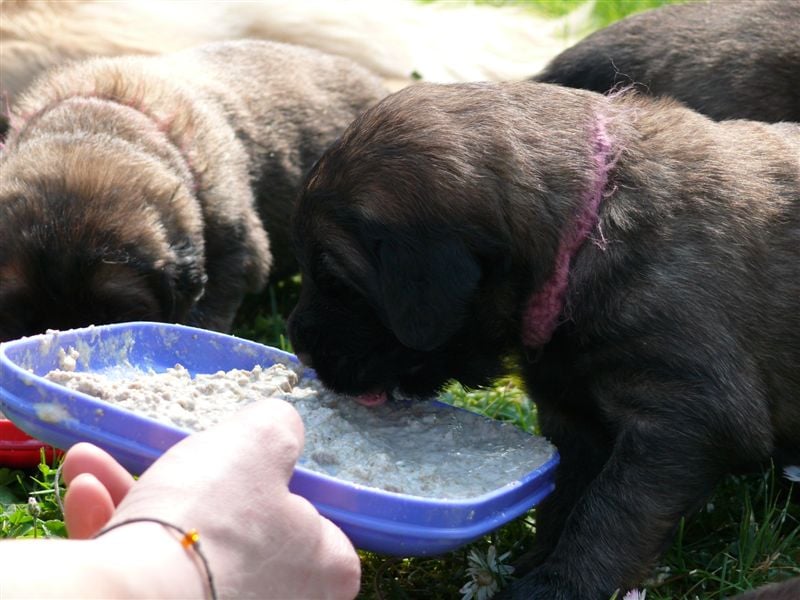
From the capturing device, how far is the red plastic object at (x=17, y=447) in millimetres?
3523

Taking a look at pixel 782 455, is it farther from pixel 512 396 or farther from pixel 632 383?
pixel 512 396

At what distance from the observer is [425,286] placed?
2.84 metres

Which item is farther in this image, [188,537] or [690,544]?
[690,544]

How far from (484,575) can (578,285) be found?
0.75 metres

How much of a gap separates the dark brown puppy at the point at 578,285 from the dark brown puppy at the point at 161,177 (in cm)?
92

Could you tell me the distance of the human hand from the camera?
2121 millimetres

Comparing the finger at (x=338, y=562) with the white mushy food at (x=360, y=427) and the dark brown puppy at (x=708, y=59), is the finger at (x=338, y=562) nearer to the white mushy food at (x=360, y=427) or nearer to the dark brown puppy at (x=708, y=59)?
the white mushy food at (x=360, y=427)

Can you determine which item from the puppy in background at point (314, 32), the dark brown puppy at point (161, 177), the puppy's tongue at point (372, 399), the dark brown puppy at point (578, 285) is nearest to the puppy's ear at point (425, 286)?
the dark brown puppy at point (578, 285)

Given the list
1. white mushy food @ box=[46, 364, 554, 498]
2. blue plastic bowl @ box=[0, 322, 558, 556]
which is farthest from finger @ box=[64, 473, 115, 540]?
white mushy food @ box=[46, 364, 554, 498]

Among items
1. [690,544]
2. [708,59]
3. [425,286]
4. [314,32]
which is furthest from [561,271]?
[314,32]

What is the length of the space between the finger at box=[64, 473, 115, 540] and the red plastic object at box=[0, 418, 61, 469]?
119 cm

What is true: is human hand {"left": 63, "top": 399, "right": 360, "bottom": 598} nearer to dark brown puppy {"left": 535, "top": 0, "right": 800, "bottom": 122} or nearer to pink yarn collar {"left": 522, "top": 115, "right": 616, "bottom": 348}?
pink yarn collar {"left": 522, "top": 115, "right": 616, "bottom": 348}

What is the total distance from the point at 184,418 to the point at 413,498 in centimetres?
57

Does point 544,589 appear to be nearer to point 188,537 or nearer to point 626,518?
point 626,518
